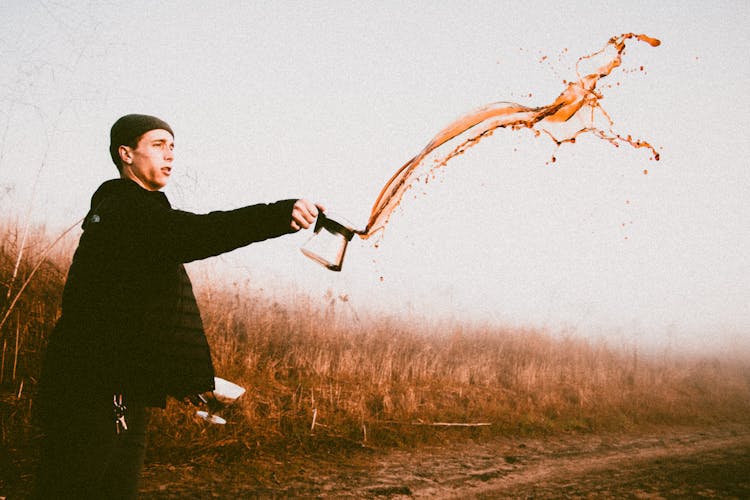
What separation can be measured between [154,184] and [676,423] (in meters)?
9.76

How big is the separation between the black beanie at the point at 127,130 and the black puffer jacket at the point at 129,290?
1.33 feet

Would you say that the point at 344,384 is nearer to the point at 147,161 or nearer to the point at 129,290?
the point at 147,161

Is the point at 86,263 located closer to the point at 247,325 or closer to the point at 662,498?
the point at 662,498

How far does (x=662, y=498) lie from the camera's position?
4.34 metres

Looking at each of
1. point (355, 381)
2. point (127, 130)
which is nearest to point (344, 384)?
point (355, 381)

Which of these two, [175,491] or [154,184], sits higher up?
[154,184]

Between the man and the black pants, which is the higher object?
the man

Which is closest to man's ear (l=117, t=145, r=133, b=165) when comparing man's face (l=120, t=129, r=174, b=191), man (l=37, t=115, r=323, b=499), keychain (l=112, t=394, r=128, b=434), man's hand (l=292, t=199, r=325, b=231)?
man's face (l=120, t=129, r=174, b=191)

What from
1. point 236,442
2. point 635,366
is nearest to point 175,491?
point 236,442

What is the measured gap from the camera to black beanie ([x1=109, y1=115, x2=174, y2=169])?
2.26 metres

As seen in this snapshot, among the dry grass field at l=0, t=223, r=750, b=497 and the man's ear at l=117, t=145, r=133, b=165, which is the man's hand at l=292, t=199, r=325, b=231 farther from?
the dry grass field at l=0, t=223, r=750, b=497

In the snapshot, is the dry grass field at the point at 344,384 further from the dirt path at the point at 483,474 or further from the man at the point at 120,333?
the man at the point at 120,333

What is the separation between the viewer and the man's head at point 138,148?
7.41 feet

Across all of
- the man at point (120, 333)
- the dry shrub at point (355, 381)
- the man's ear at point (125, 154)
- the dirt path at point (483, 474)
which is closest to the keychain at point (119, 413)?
the man at point (120, 333)
